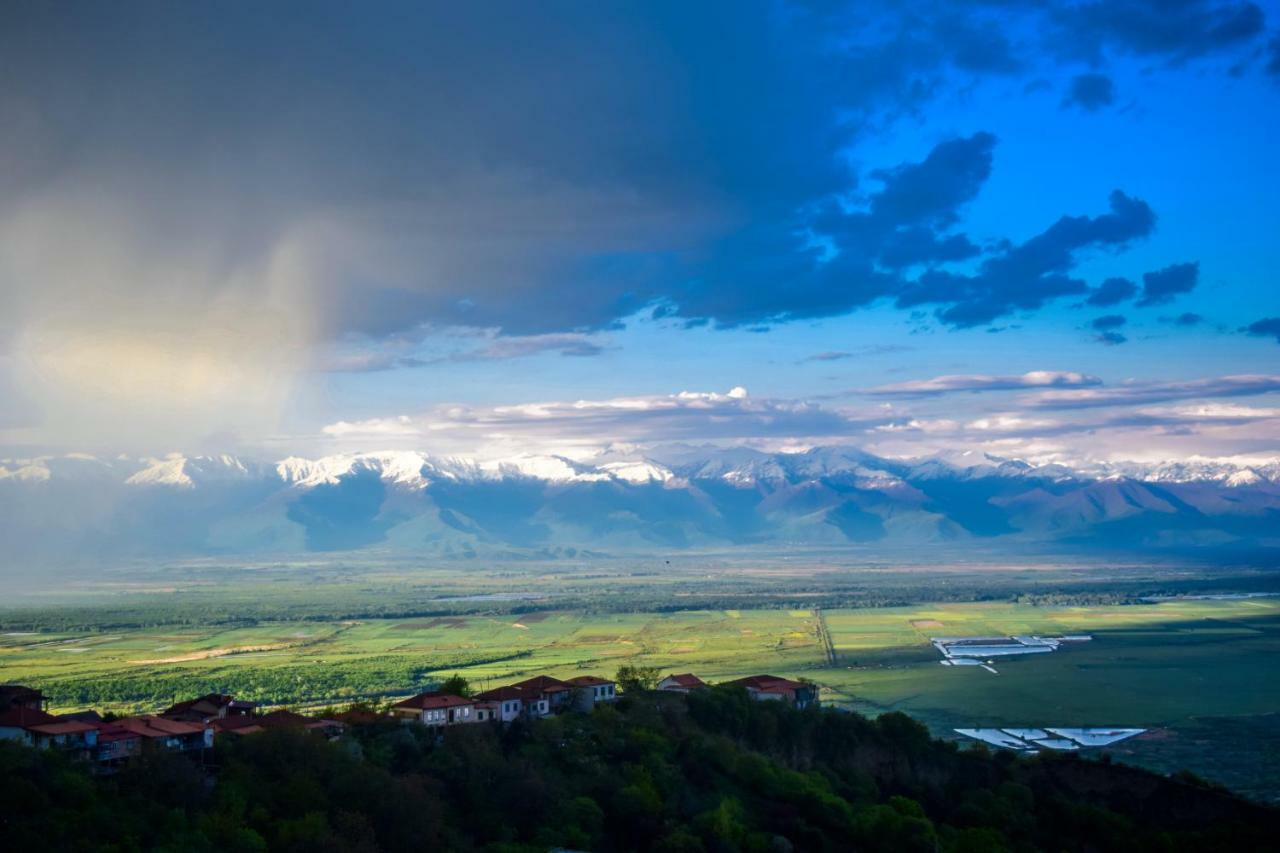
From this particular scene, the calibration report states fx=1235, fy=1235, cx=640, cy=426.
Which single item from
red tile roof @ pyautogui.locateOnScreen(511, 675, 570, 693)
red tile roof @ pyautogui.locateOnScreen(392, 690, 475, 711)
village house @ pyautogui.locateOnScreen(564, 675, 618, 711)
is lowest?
village house @ pyautogui.locateOnScreen(564, 675, 618, 711)

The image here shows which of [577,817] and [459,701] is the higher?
[459,701]

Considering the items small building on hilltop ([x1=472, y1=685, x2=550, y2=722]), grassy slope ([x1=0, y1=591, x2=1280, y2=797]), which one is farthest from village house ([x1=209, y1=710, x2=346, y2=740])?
grassy slope ([x1=0, y1=591, x2=1280, y2=797])

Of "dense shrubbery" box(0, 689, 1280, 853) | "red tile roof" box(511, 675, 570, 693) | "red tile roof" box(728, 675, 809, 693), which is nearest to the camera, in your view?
"dense shrubbery" box(0, 689, 1280, 853)

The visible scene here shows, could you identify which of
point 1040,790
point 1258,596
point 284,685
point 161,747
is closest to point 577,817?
point 161,747

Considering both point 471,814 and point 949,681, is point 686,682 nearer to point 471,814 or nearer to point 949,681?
point 471,814

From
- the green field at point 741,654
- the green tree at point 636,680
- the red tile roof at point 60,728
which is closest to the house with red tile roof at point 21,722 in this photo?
the red tile roof at point 60,728

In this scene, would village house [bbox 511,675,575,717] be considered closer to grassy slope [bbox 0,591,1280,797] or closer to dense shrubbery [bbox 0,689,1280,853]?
dense shrubbery [bbox 0,689,1280,853]

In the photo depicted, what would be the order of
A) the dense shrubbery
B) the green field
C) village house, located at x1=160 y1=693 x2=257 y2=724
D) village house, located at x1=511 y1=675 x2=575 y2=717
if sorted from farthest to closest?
the green field, village house, located at x1=511 y1=675 x2=575 y2=717, village house, located at x1=160 y1=693 x2=257 y2=724, the dense shrubbery
